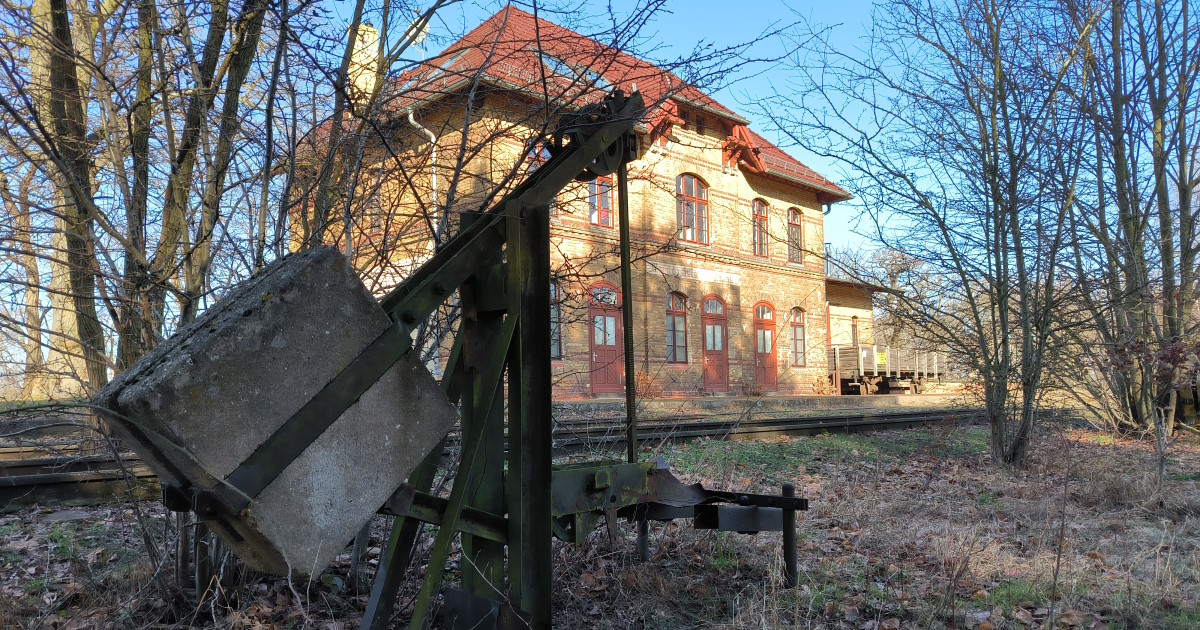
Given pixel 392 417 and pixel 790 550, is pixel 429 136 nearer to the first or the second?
pixel 392 417

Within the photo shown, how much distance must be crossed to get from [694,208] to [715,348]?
17.1 feet

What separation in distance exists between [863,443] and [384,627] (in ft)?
36.5

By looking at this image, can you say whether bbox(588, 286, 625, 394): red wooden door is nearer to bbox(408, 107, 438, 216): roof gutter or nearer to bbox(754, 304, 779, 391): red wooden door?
bbox(754, 304, 779, 391): red wooden door

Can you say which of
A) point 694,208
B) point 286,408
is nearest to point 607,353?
point 694,208

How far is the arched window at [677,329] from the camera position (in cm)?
2759

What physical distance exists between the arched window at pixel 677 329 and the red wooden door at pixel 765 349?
13.7 ft

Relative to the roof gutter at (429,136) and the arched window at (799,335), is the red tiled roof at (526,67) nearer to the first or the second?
the roof gutter at (429,136)

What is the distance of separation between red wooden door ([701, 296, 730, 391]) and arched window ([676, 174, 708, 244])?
2394mm

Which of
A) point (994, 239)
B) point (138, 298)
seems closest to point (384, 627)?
point (138, 298)

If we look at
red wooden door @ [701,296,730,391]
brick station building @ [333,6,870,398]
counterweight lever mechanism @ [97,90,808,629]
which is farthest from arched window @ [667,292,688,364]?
counterweight lever mechanism @ [97,90,808,629]

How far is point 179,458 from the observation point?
2338 millimetres

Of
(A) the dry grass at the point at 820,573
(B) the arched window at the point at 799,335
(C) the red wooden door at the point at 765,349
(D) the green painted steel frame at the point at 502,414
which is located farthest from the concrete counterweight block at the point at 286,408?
(B) the arched window at the point at 799,335

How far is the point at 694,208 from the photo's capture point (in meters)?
29.1

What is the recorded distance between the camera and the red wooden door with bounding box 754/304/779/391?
3120 centimetres
